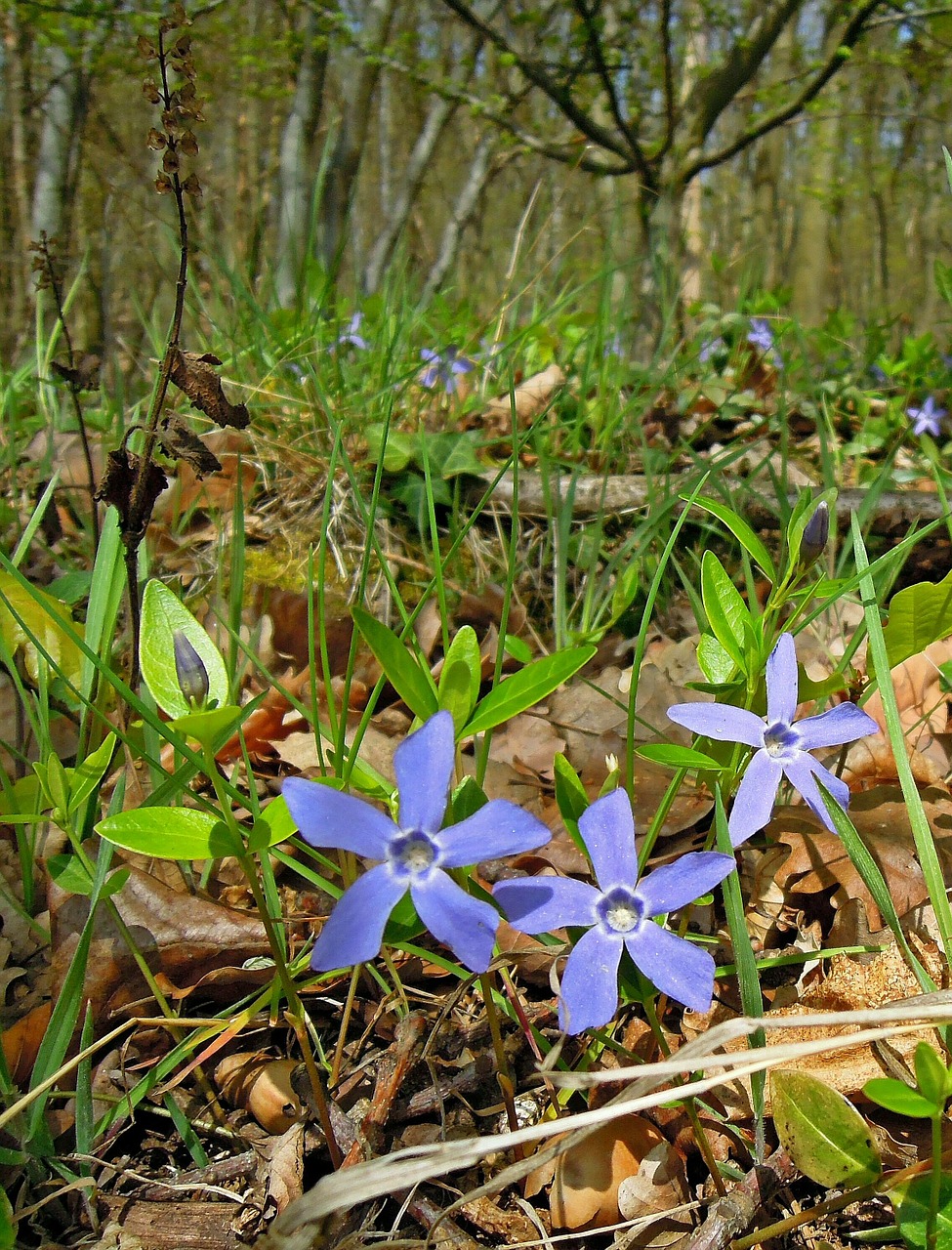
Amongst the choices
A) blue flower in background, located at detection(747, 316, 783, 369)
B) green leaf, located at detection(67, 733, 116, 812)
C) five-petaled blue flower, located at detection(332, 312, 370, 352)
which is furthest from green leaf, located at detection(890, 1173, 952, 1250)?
blue flower in background, located at detection(747, 316, 783, 369)

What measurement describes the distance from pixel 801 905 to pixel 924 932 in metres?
0.17

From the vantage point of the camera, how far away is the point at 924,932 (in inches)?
49.5

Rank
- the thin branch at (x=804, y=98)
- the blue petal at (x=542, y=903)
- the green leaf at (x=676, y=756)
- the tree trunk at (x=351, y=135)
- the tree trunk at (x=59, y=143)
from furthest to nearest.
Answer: the tree trunk at (x=59, y=143)
the tree trunk at (x=351, y=135)
the thin branch at (x=804, y=98)
the green leaf at (x=676, y=756)
the blue petal at (x=542, y=903)

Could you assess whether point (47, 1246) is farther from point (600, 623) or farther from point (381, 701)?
point (600, 623)

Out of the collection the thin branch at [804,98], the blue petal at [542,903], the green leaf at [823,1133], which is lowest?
the green leaf at [823,1133]

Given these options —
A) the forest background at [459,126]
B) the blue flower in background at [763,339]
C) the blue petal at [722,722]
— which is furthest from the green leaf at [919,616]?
the blue flower in background at [763,339]

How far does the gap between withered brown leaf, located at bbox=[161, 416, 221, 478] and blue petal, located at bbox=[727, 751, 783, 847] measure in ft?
2.55

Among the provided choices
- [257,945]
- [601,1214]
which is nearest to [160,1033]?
[257,945]

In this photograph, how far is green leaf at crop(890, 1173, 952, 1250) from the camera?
814 mm

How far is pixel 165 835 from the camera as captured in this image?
909mm

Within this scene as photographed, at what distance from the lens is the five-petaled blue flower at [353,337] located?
2754 millimetres

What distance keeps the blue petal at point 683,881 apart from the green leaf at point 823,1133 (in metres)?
0.23

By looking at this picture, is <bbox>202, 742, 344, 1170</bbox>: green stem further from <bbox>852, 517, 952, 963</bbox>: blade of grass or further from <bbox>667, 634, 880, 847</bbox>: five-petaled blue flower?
<bbox>852, 517, 952, 963</bbox>: blade of grass

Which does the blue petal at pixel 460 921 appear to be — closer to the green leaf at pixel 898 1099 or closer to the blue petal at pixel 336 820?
the blue petal at pixel 336 820
